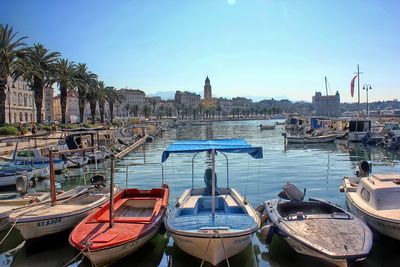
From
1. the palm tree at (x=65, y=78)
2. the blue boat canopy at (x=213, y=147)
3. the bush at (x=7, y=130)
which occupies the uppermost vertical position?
the palm tree at (x=65, y=78)

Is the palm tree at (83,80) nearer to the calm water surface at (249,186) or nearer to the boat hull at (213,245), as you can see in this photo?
the calm water surface at (249,186)

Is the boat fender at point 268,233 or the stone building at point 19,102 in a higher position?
the stone building at point 19,102

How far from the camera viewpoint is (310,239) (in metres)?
11.6

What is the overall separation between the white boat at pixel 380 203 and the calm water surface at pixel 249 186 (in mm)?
830

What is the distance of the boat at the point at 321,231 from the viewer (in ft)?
35.4

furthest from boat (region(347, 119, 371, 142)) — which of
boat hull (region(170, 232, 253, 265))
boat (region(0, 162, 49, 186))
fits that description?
boat hull (region(170, 232, 253, 265))

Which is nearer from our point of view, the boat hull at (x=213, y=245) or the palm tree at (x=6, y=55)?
the boat hull at (x=213, y=245)

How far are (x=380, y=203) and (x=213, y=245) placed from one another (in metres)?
6.69

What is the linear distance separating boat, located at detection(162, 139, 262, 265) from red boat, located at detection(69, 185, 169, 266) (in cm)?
81

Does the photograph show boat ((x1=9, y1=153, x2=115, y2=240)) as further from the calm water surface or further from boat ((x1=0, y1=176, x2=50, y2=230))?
boat ((x1=0, y1=176, x2=50, y2=230))

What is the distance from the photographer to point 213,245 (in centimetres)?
1131

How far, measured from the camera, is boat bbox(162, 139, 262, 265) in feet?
37.6

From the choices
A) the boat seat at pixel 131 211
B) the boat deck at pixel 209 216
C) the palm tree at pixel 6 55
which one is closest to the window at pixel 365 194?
the boat deck at pixel 209 216

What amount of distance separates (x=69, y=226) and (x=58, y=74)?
54.4m
